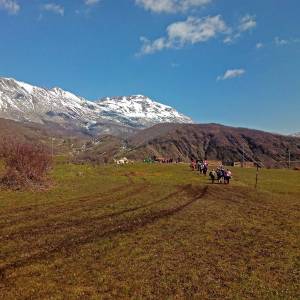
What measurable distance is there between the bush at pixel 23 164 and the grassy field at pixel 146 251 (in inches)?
482

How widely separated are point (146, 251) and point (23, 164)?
33.8 metres

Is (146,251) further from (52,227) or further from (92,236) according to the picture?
(52,227)

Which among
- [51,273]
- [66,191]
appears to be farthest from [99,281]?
[66,191]

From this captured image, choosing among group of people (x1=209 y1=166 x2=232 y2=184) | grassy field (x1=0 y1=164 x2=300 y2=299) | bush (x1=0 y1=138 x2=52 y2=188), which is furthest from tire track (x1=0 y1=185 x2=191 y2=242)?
group of people (x1=209 y1=166 x2=232 y2=184)

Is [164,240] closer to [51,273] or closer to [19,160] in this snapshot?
[51,273]

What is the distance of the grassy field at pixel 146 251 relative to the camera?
14664 mm

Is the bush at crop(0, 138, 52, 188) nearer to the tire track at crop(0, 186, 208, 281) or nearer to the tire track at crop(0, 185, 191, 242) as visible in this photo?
the tire track at crop(0, 185, 191, 242)

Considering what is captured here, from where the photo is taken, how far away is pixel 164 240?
21.7 m

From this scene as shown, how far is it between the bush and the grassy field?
1224 centimetres

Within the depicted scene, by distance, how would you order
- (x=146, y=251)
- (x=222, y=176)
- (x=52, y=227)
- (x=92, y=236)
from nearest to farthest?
(x=146, y=251) → (x=92, y=236) → (x=52, y=227) → (x=222, y=176)

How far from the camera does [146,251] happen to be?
766 inches

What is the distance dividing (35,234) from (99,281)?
26.5 ft

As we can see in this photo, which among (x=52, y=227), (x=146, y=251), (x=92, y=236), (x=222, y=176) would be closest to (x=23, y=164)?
(x=52, y=227)

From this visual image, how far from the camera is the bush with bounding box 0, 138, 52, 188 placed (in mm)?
47594
